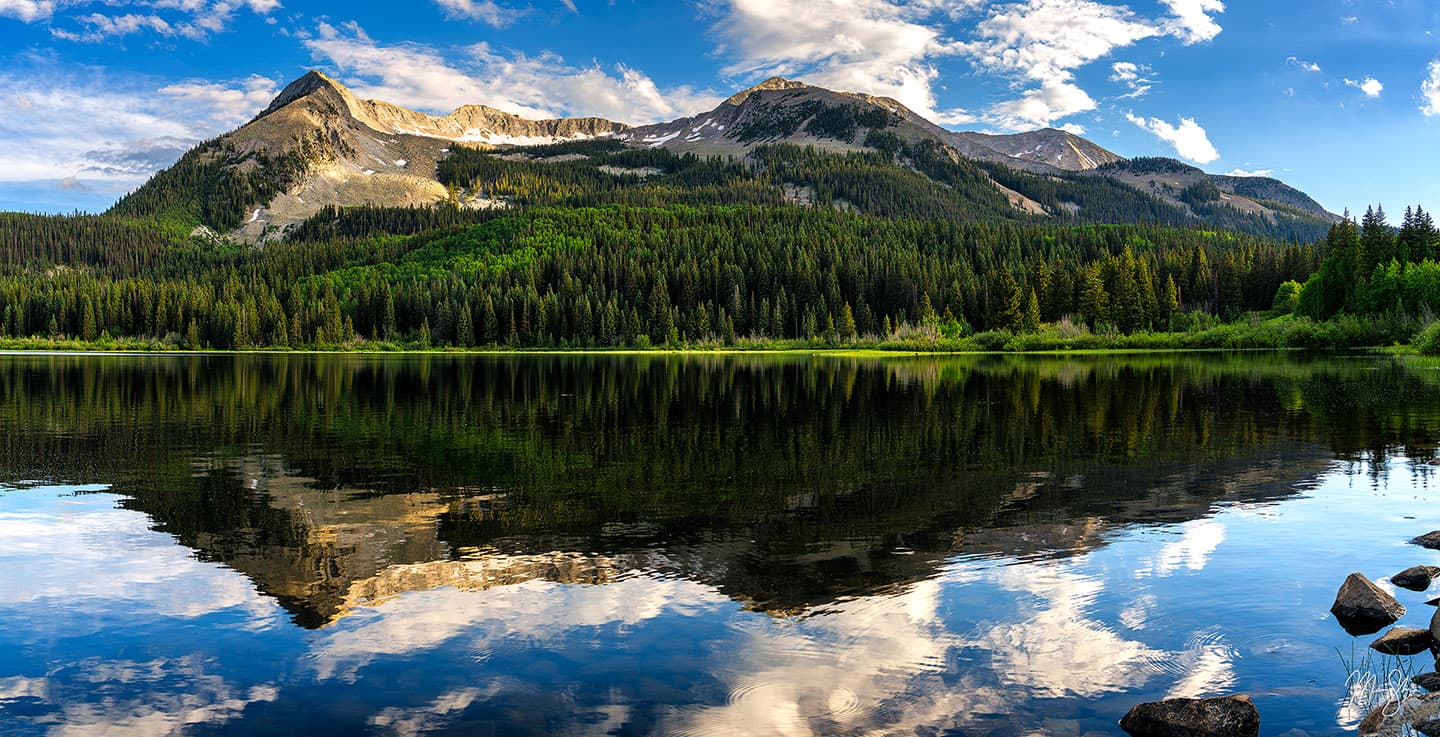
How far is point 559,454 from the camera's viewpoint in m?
28.9

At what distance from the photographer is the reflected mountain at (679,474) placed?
16.0 m

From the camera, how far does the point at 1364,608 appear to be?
12836mm

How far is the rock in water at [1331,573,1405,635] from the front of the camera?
1266cm

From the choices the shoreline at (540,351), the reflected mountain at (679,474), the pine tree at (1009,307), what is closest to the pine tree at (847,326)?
the shoreline at (540,351)

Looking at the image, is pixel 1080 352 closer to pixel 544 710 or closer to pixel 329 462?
pixel 329 462

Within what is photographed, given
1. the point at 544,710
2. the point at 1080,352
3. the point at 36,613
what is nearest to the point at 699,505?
the point at 544,710

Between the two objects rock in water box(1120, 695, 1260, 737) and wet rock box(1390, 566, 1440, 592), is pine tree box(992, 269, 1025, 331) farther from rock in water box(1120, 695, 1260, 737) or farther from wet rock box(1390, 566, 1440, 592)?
rock in water box(1120, 695, 1260, 737)

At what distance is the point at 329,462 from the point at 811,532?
1730cm

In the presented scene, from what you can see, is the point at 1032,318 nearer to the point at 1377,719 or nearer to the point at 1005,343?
the point at 1005,343

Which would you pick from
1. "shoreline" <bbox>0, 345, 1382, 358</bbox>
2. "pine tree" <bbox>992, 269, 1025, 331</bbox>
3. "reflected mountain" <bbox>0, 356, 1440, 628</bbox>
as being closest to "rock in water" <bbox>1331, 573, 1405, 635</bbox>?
"reflected mountain" <bbox>0, 356, 1440, 628</bbox>

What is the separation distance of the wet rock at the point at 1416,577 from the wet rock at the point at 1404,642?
328 cm

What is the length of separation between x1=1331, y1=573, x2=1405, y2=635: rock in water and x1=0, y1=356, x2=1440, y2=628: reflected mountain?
441cm

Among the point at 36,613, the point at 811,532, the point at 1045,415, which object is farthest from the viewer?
the point at 1045,415

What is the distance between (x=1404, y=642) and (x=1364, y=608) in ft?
4.31
